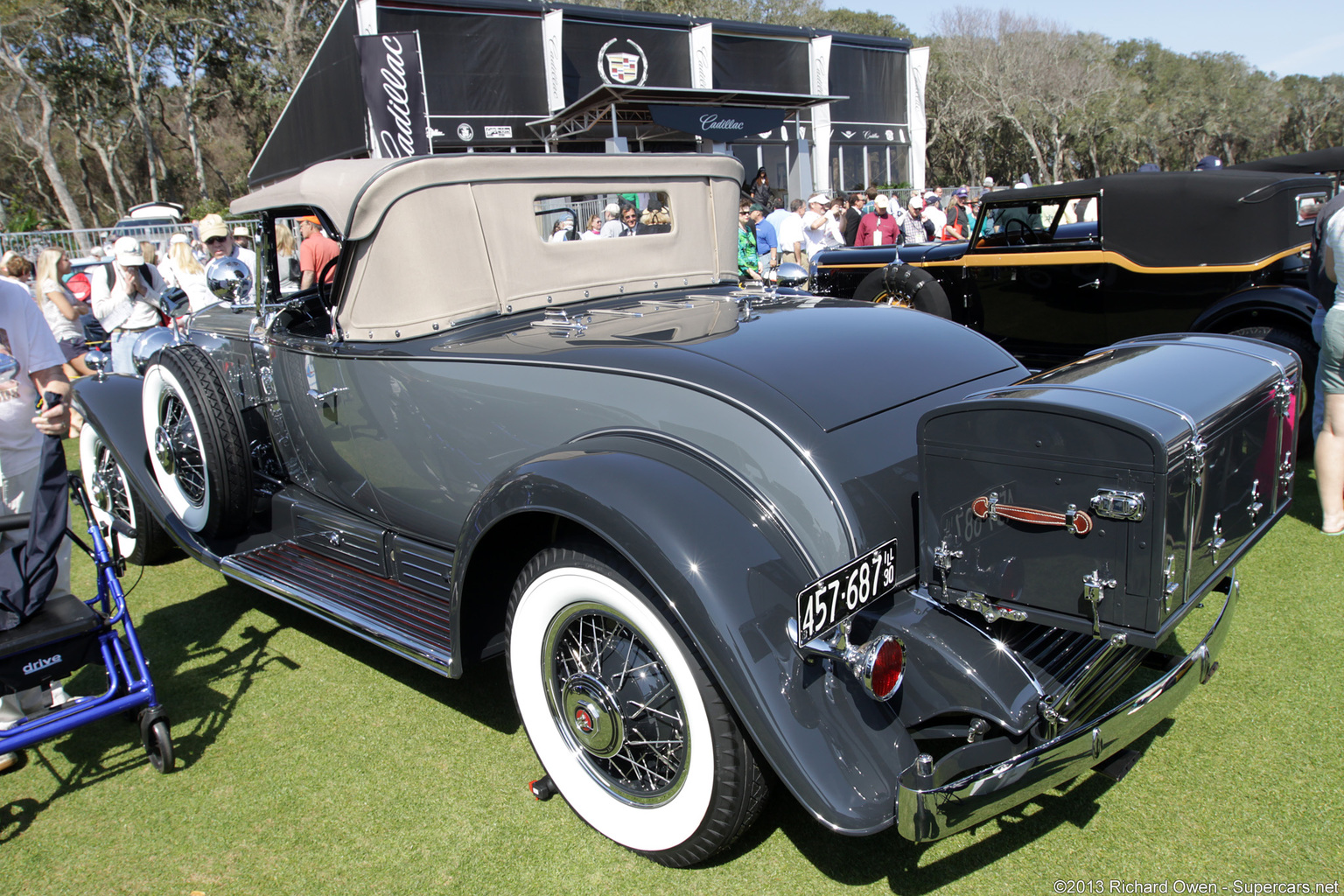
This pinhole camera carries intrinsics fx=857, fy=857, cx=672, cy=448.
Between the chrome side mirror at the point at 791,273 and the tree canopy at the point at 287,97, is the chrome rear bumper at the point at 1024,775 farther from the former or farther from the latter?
the tree canopy at the point at 287,97

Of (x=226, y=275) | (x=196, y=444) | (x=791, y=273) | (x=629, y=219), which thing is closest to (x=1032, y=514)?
(x=629, y=219)

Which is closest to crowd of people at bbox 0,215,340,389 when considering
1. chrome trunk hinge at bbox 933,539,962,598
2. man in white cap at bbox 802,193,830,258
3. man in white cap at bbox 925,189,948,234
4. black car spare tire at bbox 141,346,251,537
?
black car spare tire at bbox 141,346,251,537

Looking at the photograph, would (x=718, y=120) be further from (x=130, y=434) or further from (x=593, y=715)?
(x=593, y=715)

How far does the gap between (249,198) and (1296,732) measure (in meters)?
4.45

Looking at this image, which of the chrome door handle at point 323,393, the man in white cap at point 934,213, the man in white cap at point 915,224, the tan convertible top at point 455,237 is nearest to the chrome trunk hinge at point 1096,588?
the tan convertible top at point 455,237

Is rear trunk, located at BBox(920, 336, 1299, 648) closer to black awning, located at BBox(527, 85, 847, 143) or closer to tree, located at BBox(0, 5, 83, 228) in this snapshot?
black awning, located at BBox(527, 85, 847, 143)

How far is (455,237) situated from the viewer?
3.12 meters

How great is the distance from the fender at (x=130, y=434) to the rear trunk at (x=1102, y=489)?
10.1 feet

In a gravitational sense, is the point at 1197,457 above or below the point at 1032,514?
above

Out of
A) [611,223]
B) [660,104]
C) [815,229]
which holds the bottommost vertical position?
[611,223]

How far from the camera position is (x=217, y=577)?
4742 mm

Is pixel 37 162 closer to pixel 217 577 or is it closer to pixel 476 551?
pixel 217 577

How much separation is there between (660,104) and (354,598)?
46.4ft

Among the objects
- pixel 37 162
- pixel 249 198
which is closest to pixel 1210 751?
pixel 249 198
